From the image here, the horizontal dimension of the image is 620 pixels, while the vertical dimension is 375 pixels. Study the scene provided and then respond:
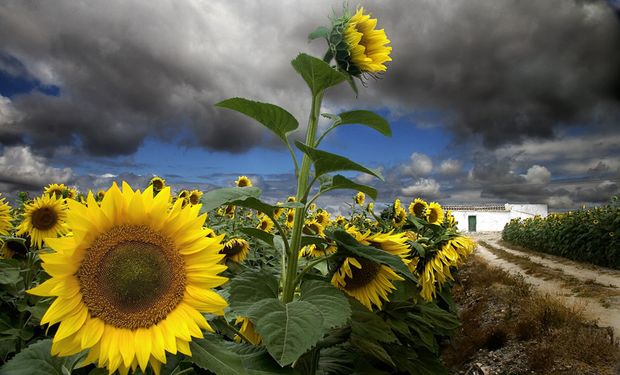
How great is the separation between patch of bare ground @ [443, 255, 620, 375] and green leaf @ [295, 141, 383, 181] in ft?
12.0

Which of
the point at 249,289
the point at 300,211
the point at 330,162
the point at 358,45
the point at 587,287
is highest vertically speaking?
the point at 358,45

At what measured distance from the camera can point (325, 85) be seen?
63.5 inches

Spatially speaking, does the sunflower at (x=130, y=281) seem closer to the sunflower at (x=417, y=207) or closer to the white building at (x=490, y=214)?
the sunflower at (x=417, y=207)

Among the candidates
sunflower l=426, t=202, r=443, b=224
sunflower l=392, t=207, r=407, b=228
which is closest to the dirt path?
sunflower l=426, t=202, r=443, b=224

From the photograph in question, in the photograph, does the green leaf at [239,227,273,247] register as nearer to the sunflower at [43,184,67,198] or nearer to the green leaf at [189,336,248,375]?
the green leaf at [189,336,248,375]

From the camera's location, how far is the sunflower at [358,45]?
73.2 inches

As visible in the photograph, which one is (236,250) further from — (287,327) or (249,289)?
(287,327)

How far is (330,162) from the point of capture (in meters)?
1.41

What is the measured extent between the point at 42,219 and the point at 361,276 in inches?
128

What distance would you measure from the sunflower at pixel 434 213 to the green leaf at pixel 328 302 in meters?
4.61

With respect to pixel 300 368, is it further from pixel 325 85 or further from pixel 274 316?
pixel 325 85

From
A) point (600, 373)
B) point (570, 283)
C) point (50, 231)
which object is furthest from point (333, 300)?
point (570, 283)

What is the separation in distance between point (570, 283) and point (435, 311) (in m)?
9.25

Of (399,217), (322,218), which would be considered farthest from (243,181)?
(399,217)
